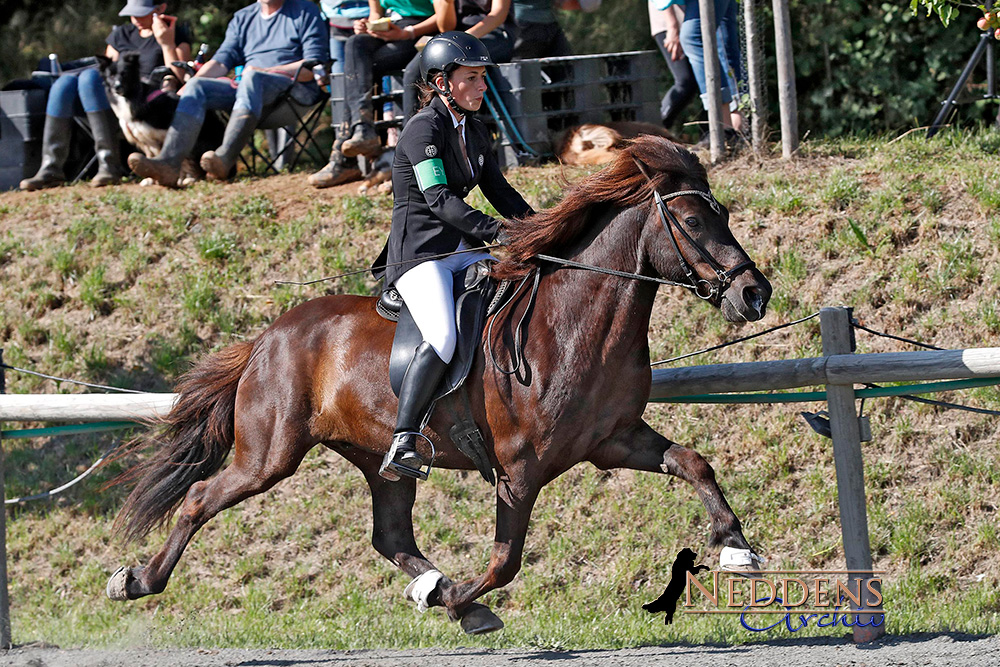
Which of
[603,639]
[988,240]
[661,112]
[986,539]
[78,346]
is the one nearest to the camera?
[603,639]

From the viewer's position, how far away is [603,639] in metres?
6.13

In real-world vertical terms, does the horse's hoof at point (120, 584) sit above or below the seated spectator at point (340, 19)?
below

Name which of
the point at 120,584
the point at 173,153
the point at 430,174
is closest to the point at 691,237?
the point at 430,174

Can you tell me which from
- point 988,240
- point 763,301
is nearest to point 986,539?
point 988,240

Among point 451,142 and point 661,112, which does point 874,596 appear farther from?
point 661,112

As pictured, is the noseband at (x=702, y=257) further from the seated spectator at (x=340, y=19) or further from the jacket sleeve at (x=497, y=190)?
the seated spectator at (x=340, y=19)

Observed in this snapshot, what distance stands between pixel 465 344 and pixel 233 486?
148 centimetres

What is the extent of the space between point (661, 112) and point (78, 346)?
17.3 ft

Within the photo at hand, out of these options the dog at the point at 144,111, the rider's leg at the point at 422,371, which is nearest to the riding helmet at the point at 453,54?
the rider's leg at the point at 422,371

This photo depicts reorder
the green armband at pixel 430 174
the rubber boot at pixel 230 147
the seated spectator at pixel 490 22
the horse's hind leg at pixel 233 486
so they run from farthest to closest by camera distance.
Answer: the rubber boot at pixel 230 147 < the seated spectator at pixel 490 22 < the horse's hind leg at pixel 233 486 < the green armband at pixel 430 174

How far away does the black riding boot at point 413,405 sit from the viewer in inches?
202

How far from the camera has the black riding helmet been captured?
17.4 ft

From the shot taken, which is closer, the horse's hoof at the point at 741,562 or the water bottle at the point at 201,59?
the horse's hoof at the point at 741,562

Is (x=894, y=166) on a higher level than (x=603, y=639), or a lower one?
higher
